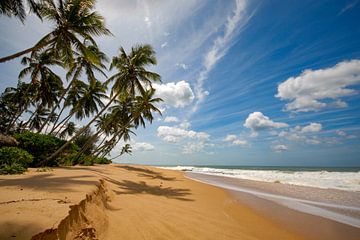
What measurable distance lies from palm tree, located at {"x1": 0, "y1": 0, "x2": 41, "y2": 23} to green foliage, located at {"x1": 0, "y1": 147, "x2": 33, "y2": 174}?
7.06 meters

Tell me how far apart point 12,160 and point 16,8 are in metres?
8.12

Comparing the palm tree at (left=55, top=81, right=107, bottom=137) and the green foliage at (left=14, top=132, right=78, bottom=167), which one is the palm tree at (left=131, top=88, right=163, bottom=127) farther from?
the green foliage at (left=14, top=132, right=78, bottom=167)

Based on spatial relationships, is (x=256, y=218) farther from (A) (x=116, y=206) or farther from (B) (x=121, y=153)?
(B) (x=121, y=153)

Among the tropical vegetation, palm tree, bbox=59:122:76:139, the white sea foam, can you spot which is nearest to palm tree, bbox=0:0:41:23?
the tropical vegetation

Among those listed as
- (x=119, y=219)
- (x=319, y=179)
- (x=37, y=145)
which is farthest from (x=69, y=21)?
(x=319, y=179)

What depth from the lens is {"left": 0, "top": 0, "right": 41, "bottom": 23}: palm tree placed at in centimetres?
1037

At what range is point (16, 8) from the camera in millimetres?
10797

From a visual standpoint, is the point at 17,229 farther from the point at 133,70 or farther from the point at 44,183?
the point at 133,70

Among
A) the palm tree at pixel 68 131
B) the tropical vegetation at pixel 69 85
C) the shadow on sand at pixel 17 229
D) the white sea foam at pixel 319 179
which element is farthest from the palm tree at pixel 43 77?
the white sea foam at pixel 319 179

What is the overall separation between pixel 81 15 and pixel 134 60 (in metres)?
6.65

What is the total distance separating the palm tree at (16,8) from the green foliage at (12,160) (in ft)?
23.1

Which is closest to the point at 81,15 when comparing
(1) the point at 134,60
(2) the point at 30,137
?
(1) the point at 134,60

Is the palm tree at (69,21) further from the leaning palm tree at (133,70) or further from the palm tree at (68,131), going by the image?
the palm tree at (68,131)

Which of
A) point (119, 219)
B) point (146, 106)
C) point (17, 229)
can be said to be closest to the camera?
point (17, 229)
